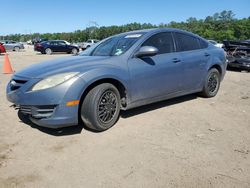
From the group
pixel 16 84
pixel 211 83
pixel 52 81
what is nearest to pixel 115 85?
pixel 52 81

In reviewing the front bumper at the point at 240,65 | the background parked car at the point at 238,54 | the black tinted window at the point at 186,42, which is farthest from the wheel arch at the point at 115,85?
the front bumper at the point at 240,65

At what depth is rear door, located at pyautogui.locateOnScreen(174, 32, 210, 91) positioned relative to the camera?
5461 millimetres

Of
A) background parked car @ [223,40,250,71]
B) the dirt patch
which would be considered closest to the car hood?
the dirt patch

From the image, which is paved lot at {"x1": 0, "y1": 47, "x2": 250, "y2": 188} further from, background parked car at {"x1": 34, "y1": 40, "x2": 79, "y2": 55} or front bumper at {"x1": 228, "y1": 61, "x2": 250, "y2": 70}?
background parked car at {"x1": 34, "y1": 40, "x2": 79, "y2": 55}

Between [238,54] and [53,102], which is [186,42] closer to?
[53,102]

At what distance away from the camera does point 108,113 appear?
431cm

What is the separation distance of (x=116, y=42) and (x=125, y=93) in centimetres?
122

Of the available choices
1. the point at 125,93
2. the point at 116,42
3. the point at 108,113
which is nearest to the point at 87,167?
the point at 108,113

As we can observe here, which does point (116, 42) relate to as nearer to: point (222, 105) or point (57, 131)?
point (57, 131)

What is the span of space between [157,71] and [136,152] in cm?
180

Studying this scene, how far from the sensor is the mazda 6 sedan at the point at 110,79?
3861 millimetres

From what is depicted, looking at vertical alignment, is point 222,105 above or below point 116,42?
below

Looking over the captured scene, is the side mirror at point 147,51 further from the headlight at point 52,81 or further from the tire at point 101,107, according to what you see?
the headlight at point 52,81

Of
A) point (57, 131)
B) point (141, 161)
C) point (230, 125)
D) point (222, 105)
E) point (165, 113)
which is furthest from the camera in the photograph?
point (222, 105)
